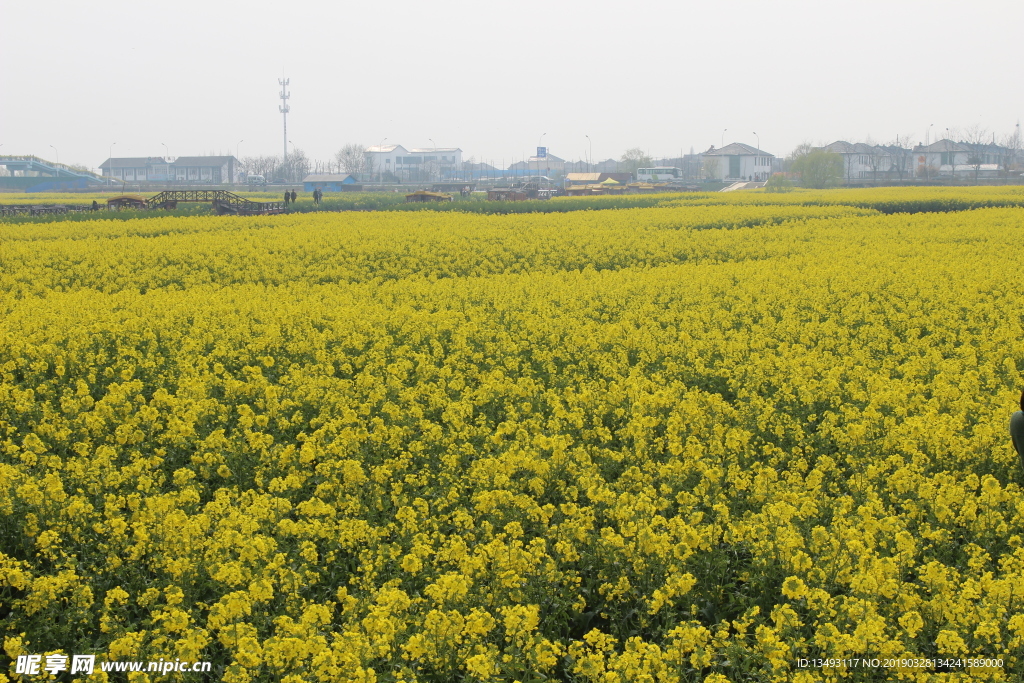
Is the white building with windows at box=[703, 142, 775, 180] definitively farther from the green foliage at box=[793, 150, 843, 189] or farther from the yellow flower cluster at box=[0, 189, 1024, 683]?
the yellow flower cluster at box=[0, 189, 1024, 683]

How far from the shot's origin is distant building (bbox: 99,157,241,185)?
15775 cm

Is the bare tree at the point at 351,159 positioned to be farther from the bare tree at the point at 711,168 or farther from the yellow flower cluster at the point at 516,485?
the yellow flower cluster at the point at 516,485

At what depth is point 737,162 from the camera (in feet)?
504

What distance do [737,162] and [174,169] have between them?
9843cm

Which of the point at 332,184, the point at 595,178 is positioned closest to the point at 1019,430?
the point at 332,184

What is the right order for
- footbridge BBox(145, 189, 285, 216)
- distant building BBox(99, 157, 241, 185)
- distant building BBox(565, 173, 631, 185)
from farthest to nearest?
distant building BBox(99, 157, 241, 185) < distant building BBox(565, 173, 631, 185) < footbridge BBox(145, 189, 285, 216)

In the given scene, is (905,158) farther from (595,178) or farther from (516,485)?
(516,485)

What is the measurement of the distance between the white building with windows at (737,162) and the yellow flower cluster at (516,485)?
462 ft

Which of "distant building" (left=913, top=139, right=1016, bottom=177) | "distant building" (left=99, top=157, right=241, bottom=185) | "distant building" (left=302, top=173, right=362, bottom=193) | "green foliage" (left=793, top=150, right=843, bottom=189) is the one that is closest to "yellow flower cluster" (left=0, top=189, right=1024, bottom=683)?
"distant building" (left=302, top=173, right=362, bottom=193)

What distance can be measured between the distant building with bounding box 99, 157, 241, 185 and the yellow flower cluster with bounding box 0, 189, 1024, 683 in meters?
153

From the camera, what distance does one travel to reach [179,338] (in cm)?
1076

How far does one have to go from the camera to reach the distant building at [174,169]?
15775 centimetres

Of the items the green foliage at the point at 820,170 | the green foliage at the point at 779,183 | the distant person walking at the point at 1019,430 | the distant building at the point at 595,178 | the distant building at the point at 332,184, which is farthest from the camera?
the distant building at the point at 595,178

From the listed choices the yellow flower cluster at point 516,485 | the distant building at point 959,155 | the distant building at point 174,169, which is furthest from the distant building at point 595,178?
the yellow flower cluster at point 516,485
